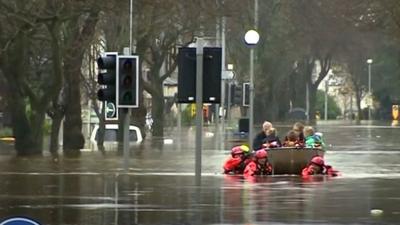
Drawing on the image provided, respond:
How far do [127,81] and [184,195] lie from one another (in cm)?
366

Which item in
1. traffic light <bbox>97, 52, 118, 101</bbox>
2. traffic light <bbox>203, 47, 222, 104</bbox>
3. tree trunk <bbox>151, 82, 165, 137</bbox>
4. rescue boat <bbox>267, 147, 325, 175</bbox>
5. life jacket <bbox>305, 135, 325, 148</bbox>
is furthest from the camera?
tree trunk <bbox>151, 82, 165, 137</bbox>

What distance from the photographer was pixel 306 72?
92750mm

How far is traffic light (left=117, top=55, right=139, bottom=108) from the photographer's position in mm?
21156

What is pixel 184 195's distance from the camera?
61.4 feet

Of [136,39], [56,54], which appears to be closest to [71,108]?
[56,54]

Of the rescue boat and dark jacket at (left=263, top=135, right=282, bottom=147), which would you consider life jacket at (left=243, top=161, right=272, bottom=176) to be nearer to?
the rescue boat

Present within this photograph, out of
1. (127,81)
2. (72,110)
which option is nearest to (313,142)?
(127,81)

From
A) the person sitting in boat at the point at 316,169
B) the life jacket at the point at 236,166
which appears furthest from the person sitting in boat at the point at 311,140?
the life jacket at the point at 236,166

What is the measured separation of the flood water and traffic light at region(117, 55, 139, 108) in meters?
1.84

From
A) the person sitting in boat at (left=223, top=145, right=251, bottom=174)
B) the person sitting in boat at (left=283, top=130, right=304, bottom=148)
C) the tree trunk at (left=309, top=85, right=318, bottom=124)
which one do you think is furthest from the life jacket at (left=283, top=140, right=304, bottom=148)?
the tree trunk at (left=309, top=85, right=318, bottom=124)

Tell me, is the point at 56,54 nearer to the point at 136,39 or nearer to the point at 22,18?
the point at 22,18

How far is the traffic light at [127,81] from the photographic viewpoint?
21.2 m

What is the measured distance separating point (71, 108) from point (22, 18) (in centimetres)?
1134

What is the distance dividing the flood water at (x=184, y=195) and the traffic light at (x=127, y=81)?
1.84 metres
